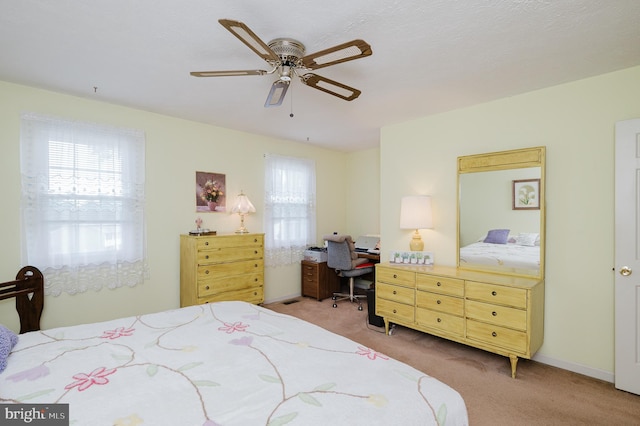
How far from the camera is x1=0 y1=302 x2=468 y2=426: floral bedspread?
1073 mm

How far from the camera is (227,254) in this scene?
388 cm

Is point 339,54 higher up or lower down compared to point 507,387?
higher up

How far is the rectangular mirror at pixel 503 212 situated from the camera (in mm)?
2930

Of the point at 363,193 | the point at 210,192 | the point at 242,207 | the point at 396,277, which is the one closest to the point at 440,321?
the point at 396,277

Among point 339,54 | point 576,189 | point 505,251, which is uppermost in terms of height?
point 339,54

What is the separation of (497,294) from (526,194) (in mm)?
1009

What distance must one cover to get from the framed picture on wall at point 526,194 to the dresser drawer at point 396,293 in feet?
4.35

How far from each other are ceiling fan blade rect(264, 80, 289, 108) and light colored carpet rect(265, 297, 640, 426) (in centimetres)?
248

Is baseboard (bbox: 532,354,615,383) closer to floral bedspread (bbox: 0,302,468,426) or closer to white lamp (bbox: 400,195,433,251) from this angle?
white lamp (bbox: 400,195,433,251)

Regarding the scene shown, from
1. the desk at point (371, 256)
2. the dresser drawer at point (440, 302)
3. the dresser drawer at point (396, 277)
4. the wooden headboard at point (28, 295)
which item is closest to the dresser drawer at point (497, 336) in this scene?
the dresser drawer at point (440, 302)

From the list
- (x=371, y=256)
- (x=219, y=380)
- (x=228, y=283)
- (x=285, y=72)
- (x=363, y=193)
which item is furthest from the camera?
(x=363, y=193)

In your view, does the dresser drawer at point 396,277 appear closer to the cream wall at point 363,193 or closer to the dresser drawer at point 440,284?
the dresser drawer at point 440,284

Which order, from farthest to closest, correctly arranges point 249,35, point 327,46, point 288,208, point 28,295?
point 288,208 < point 28,295 < point 327,46 < point 249,35

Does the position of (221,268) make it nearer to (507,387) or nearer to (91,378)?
(91,378)
